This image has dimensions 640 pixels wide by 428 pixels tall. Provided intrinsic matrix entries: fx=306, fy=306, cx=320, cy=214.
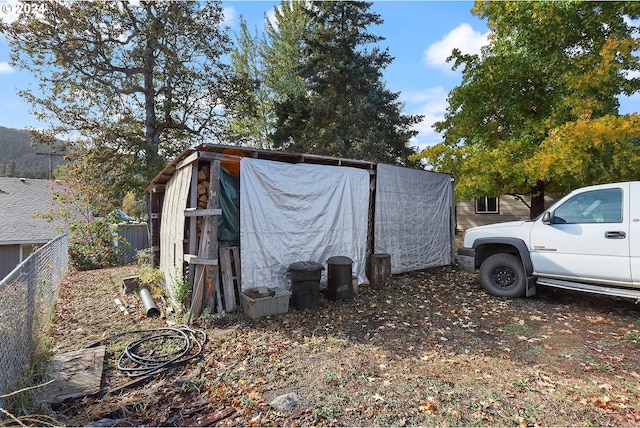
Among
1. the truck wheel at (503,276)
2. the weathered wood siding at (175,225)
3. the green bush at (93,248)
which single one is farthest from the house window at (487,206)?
the green bush at (93,248)

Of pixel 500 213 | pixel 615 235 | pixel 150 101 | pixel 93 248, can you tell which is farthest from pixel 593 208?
pixel 150 101

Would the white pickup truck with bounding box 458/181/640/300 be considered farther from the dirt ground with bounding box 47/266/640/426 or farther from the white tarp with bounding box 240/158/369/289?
the white tarp with bounding box 240/158/369/289

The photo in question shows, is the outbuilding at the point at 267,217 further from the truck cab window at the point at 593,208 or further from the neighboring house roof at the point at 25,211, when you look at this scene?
the neighboring house roof at the point at 25,211

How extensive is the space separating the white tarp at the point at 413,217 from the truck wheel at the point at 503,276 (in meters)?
2.10

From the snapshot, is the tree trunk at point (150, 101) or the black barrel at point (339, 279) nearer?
the black barrel at point (339, 279)

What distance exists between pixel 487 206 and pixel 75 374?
15.8 m

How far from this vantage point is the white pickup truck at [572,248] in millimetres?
A: 4305

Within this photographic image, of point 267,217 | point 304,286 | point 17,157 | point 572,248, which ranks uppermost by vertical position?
point 17,157

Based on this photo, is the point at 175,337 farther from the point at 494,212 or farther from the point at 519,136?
the point at 494,212

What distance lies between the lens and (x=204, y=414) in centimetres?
269

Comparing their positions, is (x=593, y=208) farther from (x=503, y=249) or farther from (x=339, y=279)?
(x=339, y=279)

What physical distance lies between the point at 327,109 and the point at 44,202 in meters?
16.5

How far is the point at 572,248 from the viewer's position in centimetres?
480

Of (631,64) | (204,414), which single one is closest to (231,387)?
(204,414)
